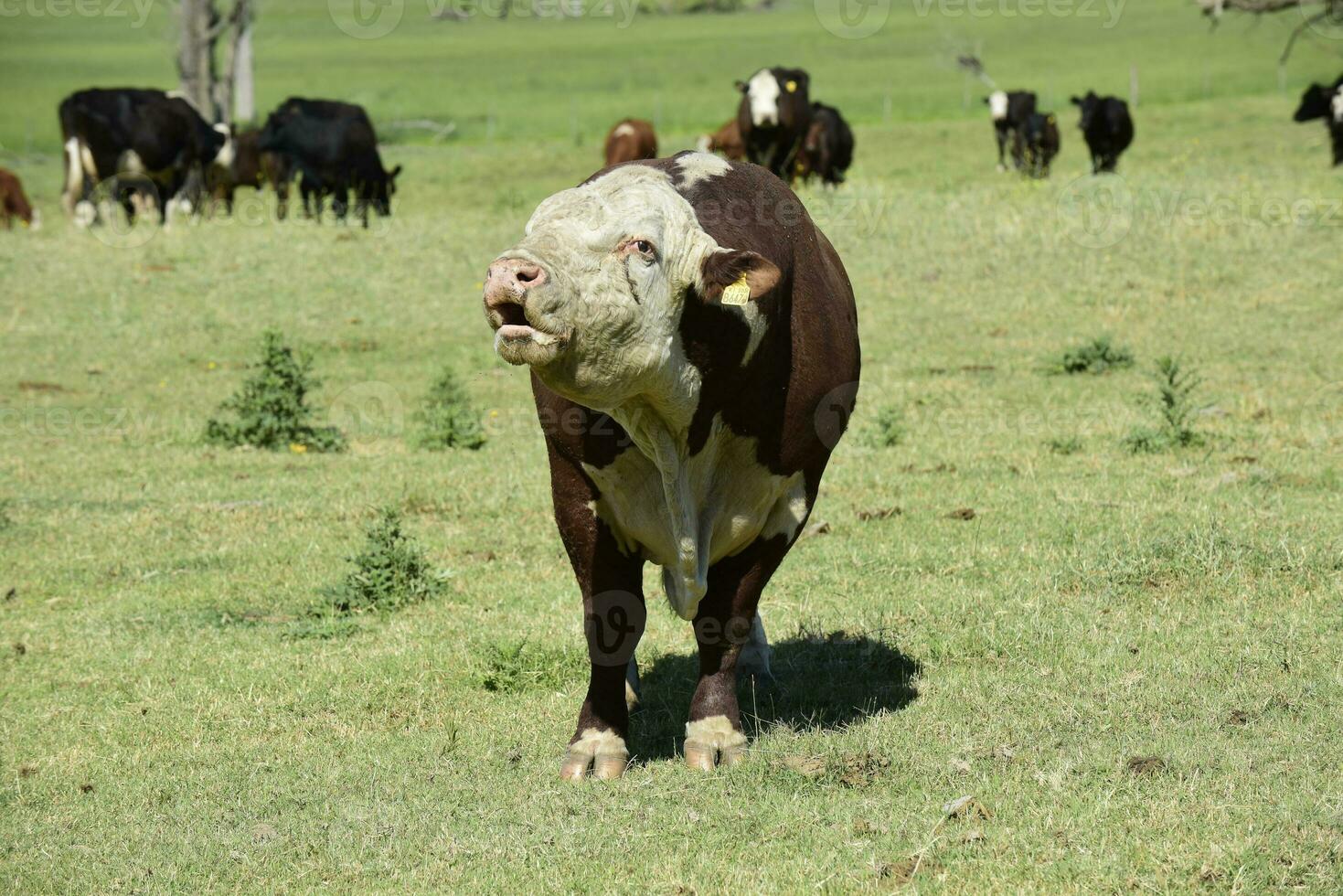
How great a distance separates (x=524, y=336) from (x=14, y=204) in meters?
30.1

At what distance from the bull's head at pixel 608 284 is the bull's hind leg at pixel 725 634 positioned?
3.54 ft

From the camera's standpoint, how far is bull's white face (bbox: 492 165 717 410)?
4617 mm

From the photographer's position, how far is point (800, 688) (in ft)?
22.7

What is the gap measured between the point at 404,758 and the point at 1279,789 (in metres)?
3.10

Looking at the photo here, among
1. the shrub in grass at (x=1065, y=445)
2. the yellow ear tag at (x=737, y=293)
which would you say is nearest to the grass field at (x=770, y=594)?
the shrub in grass at (x=1065, y=445)

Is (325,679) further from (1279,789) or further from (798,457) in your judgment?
(1279,789)

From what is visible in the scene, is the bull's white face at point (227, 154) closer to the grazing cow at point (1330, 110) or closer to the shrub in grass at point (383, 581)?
the grazing cow at point (1330, 110)

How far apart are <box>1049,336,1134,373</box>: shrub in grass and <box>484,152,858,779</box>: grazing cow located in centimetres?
789

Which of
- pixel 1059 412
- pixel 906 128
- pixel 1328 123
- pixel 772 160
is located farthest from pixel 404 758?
pixel 906 128

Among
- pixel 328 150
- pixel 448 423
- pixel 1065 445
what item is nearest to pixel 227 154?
pixel 328 150

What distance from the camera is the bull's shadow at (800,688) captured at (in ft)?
21.2

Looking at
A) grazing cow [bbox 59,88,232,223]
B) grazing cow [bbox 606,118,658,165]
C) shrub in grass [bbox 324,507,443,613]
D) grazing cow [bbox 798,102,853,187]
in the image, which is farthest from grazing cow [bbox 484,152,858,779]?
grazing cow [bbox 606,118,658,165]

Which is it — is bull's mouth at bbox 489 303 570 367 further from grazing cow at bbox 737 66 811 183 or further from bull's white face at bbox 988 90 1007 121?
bull's white face at bbox 988 90 1007 121

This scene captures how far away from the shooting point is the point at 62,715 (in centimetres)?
701
